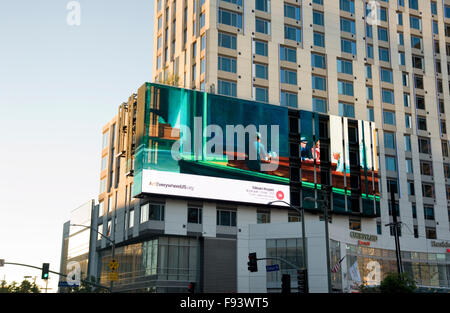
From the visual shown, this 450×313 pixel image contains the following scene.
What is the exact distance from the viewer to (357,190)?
7656 centimetres

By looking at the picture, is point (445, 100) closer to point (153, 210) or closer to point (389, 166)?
point (389, 166)

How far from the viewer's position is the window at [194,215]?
66.8m

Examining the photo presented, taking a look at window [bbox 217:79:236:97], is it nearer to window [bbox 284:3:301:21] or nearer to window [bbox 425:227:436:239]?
window [bbox 284:3:301:21]

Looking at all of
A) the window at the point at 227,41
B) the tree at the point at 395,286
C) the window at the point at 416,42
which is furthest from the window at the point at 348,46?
the tree at the point at 395,286

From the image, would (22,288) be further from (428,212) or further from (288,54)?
(428,212)

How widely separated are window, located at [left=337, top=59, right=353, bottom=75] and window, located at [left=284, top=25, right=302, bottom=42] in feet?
23.8

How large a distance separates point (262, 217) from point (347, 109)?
74.7ft

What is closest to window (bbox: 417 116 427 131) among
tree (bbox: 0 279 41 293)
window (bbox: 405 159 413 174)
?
window (bbox: 405 159 413 174)

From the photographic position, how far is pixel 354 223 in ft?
251

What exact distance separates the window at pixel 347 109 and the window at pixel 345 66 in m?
5.13

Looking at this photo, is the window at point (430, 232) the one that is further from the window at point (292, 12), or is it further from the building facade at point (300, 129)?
the window at point (292, 12)

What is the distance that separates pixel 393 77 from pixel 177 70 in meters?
33.7

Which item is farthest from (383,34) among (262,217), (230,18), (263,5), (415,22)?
(262,217)
